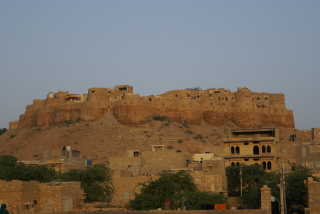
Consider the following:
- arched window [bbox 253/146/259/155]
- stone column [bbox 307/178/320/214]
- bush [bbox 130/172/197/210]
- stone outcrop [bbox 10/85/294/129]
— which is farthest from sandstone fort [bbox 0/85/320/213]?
stone column [bbox 307/178/320/214]

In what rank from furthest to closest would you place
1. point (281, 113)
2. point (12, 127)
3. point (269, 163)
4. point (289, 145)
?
point (12, 127) < point (281, 113) < point (289, 145) < point (269, 163)

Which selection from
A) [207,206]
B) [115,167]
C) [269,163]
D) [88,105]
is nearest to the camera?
[207,206]

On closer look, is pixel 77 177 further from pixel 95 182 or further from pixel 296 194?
pixel 296 194

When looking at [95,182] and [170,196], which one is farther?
[95,182]

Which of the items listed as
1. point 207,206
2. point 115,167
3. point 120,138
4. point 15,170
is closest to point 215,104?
point 120,138

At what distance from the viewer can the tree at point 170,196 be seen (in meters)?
24.7

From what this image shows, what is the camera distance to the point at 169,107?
81.6 m

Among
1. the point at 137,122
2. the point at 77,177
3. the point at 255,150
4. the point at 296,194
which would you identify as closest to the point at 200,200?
the point at 296,194

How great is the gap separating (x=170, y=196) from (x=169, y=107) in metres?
55.7

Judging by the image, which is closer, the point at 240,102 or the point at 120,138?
the point at 120,138

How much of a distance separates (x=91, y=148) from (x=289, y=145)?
24.2 m

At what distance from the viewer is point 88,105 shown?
79.1 meters

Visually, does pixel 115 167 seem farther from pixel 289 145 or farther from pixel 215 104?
pixel 215 104

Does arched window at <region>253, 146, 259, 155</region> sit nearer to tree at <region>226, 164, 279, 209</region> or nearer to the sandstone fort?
tree at <region>226, 164, 279, 209</region>
